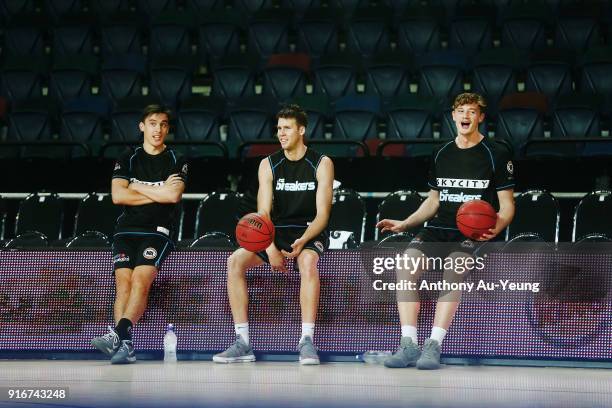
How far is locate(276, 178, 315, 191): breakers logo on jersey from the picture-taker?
720 cm

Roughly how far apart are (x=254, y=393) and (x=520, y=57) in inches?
324

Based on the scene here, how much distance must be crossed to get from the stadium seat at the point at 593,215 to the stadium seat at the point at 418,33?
15.1 ft

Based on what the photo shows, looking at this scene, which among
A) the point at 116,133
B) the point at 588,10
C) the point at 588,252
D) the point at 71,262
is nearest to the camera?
the point at 588,252

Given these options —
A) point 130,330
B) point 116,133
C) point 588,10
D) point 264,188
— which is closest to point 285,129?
point 264,188

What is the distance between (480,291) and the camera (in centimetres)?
696

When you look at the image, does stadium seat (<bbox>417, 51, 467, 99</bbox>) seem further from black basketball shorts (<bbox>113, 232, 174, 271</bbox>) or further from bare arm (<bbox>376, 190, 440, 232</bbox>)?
black basketball shorts (<bbox>113, 232, 174, 271</bbox>)

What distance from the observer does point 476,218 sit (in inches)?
258

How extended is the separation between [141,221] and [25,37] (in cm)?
788

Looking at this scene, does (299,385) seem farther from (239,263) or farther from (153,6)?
(153,6)

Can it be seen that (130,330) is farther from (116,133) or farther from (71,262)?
(116,133)

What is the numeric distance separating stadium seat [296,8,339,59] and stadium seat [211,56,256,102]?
97 cm

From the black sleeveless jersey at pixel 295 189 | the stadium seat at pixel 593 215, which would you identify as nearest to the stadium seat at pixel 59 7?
the black sleeveless jersey at pixel 295 189

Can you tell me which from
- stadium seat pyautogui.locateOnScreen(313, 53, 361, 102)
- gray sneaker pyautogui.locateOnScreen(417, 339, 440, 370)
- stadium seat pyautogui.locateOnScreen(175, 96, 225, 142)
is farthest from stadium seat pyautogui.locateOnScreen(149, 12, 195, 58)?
gray sneaker pyautogui.locateOnScreen(417, 339, 440, 370)

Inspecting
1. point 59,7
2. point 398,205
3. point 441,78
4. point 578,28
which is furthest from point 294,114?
point 59,7
